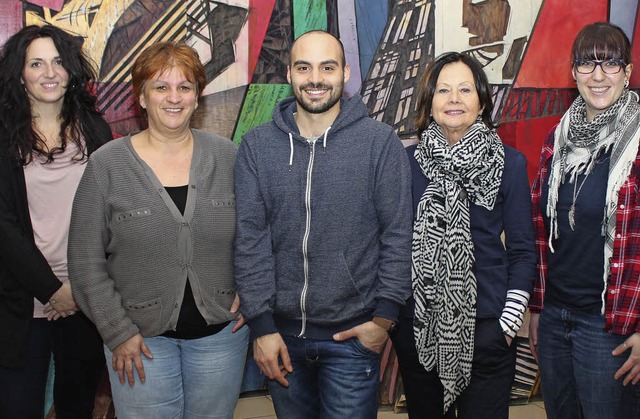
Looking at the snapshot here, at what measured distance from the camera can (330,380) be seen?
8.35 ft

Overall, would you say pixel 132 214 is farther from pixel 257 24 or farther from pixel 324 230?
pixel 257 24

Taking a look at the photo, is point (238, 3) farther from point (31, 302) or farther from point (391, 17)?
point (31, 302)

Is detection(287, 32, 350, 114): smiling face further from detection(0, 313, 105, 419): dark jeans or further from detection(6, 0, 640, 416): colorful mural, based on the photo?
detection(6, 0, 640, 416): colorful mural

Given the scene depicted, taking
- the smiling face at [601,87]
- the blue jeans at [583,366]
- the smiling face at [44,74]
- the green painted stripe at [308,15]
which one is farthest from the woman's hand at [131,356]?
the green painted stripe at [308,15]

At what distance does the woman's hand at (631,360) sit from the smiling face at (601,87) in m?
0.79

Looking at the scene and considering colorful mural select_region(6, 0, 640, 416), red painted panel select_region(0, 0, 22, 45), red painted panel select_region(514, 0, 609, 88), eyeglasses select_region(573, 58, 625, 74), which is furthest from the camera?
red painted panel select_region(514, 0, 609, 88)

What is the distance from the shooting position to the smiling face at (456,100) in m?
2.62

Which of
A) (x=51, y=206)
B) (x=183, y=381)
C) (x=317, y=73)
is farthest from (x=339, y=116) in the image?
(x=51, y=206)

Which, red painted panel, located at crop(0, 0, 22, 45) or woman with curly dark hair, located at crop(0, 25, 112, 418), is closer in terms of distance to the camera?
woman with curly dark hair, located at crop(0, 25, 112, 418)

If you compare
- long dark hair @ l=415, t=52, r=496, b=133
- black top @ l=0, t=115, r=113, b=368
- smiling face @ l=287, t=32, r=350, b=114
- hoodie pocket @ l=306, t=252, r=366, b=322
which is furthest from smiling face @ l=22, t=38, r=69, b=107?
long dark hair @ l=415, t=52, r=496, b=133

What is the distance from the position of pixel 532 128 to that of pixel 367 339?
2627 millimetres

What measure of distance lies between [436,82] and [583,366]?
3.70 feet

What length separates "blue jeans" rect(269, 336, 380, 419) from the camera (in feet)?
8.26

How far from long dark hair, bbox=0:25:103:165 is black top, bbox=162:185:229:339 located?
0.60 metres
